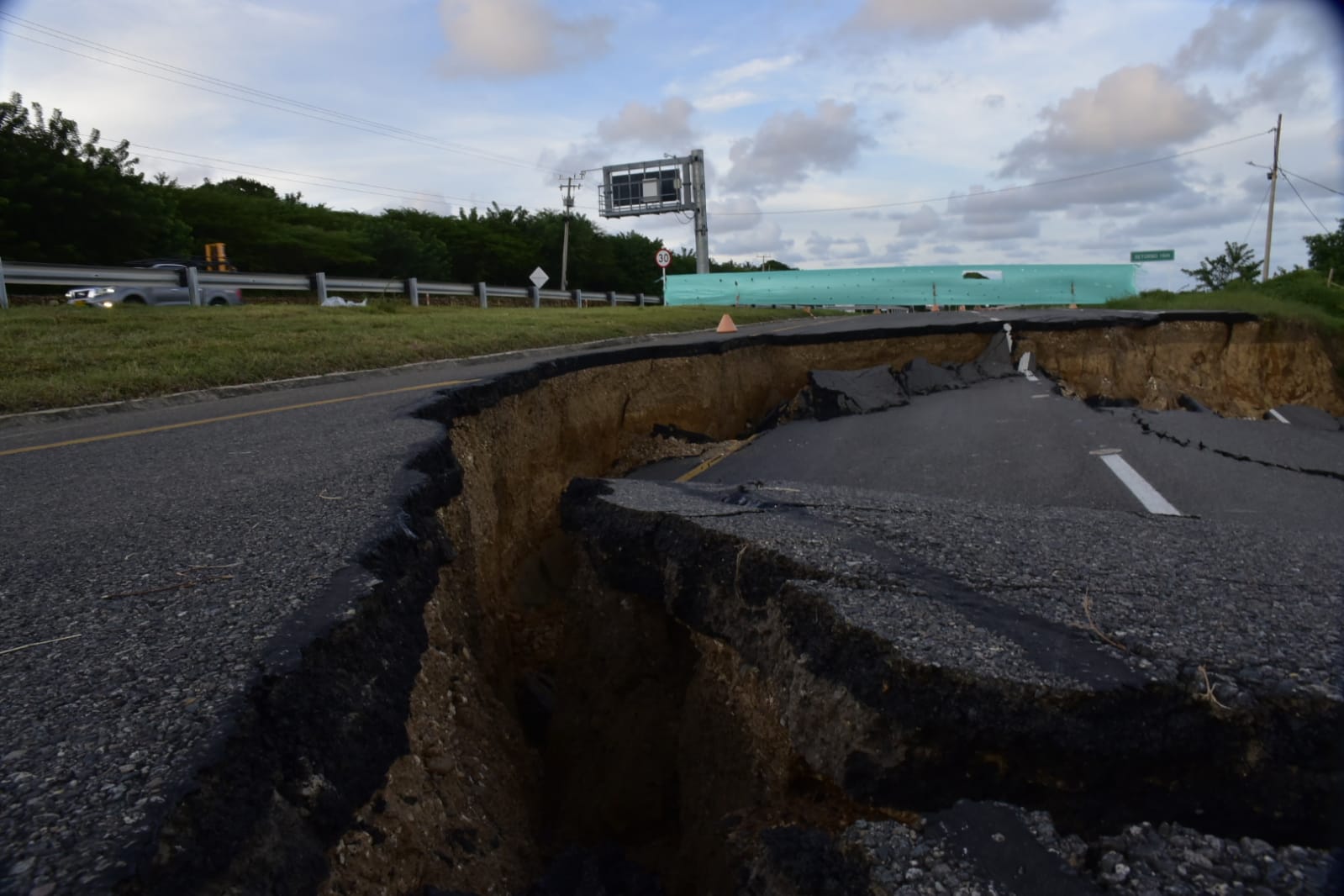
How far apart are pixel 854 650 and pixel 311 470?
10.8 ft

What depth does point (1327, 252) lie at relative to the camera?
32.9 m

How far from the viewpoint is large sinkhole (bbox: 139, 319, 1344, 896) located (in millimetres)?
2002

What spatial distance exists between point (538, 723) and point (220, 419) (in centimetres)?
449

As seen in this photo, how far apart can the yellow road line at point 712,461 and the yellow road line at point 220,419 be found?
7.38 ft

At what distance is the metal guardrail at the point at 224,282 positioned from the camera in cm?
1535

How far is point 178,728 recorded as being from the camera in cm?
195

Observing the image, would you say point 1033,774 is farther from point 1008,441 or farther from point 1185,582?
point 1008,441

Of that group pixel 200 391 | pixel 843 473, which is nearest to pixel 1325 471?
pixel 843 473

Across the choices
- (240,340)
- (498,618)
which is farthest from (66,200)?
(498,618)

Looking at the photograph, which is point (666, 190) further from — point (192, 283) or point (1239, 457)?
point (1239, 457)

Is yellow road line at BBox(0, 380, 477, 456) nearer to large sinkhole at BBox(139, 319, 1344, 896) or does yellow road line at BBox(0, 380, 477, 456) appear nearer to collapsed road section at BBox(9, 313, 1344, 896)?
large sinkhole at BBox(139, 319, 1344, 896)

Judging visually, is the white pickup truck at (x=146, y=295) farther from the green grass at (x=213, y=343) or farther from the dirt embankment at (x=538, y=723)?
the dirt embankment at (x=538, y=723)

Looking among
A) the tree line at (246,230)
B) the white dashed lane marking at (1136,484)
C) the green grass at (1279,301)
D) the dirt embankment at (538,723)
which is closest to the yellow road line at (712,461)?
the dirt embankment at (538,723)

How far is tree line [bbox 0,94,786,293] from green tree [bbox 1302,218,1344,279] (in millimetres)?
34171
